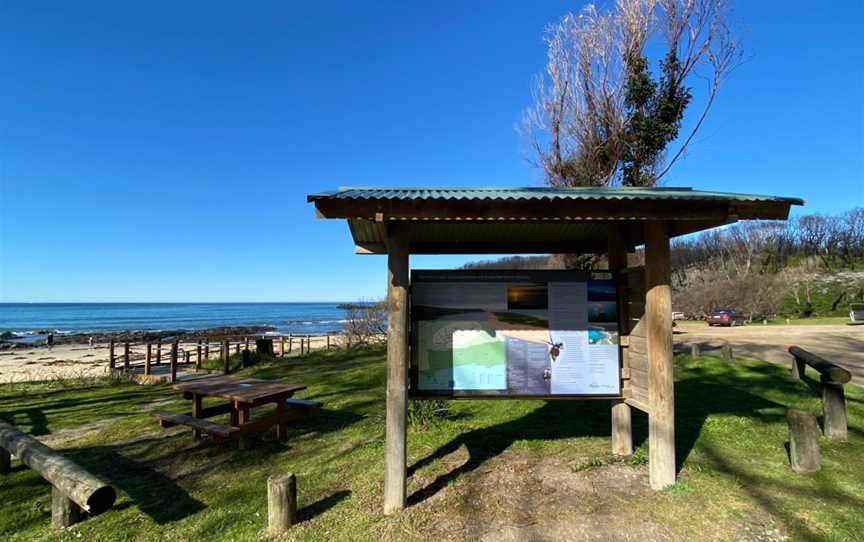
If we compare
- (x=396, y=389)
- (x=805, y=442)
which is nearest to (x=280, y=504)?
(x=396, y=389)

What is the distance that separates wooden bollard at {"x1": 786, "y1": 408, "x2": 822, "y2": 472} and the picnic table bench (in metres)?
5.74

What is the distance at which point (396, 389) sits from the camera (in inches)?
153

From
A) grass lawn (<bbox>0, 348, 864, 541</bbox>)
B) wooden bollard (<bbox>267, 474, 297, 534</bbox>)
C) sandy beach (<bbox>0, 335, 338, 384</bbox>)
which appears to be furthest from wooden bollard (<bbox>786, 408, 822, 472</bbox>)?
sandy beach (<bbox>0, 335, 338, 384</bbox>)

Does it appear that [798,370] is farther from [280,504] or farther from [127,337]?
[127,337]

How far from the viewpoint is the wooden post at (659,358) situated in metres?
4.01

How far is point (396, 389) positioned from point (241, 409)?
320cm

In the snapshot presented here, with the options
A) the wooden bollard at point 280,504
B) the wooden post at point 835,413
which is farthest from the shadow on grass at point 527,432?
the wooden post at point 835,413

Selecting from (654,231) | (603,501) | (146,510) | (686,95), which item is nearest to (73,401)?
(146,510)

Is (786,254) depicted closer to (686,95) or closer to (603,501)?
(686,95)

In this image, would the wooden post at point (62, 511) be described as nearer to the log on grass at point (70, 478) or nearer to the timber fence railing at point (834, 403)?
the log on grass at point (70, 478)

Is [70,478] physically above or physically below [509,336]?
below

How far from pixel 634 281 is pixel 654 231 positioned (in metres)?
0.60

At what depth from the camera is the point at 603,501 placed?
3.88 metres

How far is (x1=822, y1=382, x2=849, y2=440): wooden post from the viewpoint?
5.43 meters
